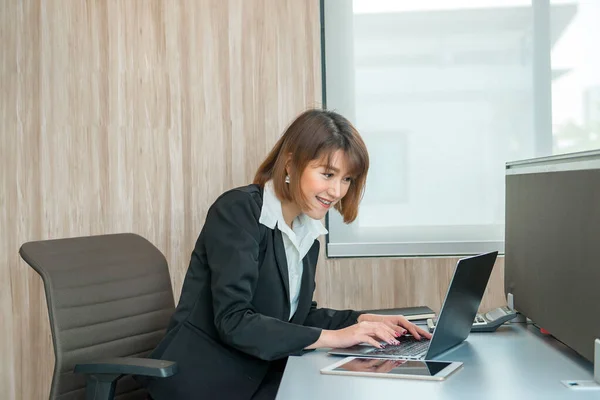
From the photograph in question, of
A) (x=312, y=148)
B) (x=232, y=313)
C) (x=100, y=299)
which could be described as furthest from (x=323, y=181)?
(x=100, y=299)

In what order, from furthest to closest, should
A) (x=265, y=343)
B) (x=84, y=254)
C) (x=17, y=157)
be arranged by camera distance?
1. (x=17, y=157)
2. (x=84, y=254)
3. (x=265, y=343)

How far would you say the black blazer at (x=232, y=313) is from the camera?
182 cm

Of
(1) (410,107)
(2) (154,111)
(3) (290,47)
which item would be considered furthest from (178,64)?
(1) (410,107)

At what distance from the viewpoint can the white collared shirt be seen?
2.04 meters

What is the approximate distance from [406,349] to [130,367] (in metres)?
0.66

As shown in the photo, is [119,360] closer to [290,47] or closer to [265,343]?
[265,343]

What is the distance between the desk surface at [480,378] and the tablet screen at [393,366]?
4cm

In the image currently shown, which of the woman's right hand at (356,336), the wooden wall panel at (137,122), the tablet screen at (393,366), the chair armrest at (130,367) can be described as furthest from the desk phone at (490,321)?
the chair armrest at (130,367)

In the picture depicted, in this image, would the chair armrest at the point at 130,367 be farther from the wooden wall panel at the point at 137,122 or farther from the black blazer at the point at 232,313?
the wooden wall panel at the point at 137,122

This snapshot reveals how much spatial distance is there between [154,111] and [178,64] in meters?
0.20

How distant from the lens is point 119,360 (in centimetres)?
184

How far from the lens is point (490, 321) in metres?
2.09

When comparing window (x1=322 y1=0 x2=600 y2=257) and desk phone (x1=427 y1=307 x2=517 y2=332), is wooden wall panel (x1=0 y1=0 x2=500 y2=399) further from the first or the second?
desk phone (x1=427 y1=307 x2=517 y2=332)

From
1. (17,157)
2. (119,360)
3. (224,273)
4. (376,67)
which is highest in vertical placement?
(376,67)
